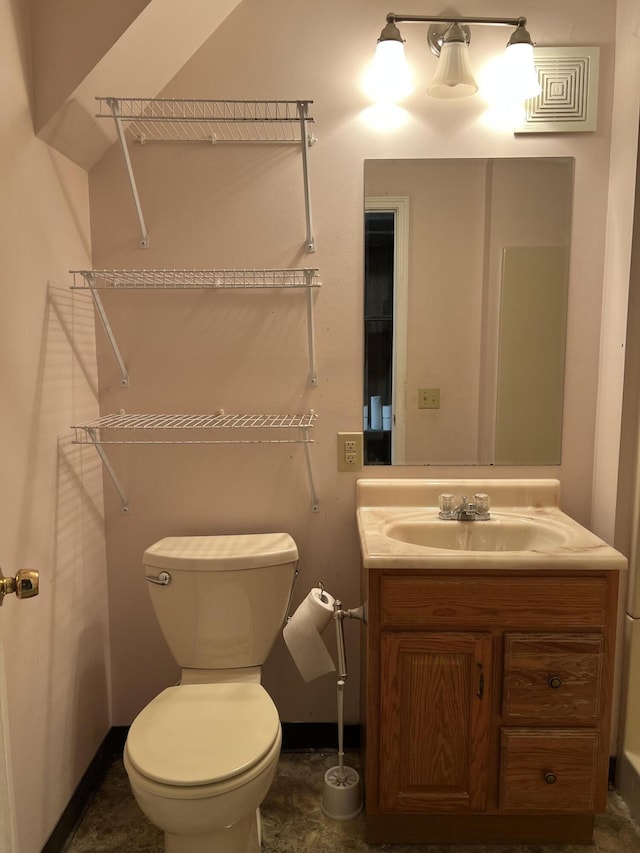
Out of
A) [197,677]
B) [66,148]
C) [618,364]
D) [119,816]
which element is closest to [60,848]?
[119,816]

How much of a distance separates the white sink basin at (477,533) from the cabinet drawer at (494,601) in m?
0.27

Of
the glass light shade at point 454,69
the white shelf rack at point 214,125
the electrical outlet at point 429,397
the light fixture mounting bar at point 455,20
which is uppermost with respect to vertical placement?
the light fixture mounting bar at point 455,20

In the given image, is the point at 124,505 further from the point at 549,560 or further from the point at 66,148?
the point at 549,560

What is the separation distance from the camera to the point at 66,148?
5.47 ft

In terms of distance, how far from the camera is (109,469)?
5.86 ft

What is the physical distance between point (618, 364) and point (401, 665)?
1.10 meters

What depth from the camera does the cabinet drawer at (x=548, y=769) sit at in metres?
1.52

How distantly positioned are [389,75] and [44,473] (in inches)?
59.1

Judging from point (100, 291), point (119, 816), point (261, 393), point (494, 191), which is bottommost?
point (119, 816)

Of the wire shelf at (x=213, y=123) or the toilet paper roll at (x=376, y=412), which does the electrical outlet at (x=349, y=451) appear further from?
the wire shelf at (x=213, y=123)

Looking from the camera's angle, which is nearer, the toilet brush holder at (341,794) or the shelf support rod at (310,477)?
the toilet brush holder at (341,794)

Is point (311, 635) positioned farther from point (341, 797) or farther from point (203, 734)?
point (341, 797)

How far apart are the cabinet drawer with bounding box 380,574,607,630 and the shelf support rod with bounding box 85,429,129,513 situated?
90 cm

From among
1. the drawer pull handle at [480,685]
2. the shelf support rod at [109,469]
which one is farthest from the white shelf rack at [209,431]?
the drawer pull handle at [480,685]
